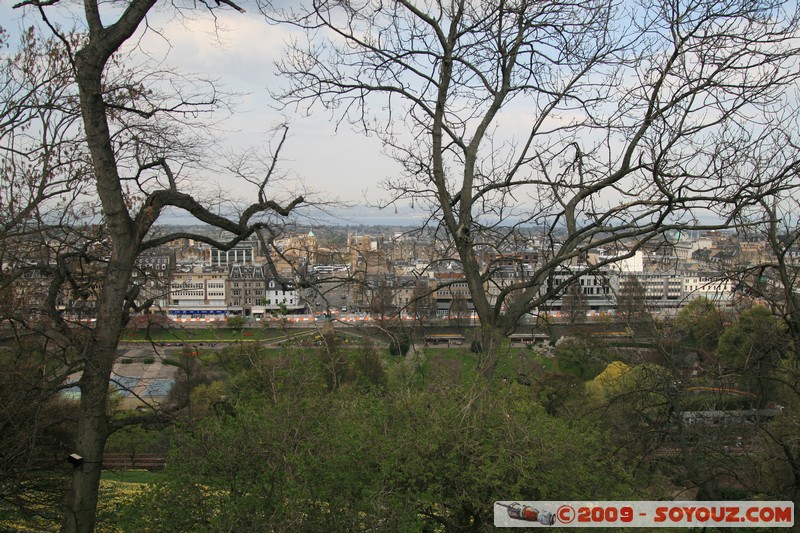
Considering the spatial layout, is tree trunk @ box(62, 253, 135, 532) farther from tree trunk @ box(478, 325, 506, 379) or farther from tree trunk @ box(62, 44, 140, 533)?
tree trunk @ box(478, 325, 506, 379)

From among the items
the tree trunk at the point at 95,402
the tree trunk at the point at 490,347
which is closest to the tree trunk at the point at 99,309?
the tree trunk at the point at 95,402

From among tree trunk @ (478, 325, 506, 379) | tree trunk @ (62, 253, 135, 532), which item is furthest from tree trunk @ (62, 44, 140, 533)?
tree trunk @ (478, 325, 506, 379)

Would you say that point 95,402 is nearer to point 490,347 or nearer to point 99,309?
point 99,309

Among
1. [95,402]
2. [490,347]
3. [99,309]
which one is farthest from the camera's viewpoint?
[490,347]

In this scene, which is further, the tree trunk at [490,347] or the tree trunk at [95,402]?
the tree trunk at [490,347]

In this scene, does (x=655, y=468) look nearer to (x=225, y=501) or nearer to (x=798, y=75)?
(x=798, y=75)

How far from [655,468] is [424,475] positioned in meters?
4.21

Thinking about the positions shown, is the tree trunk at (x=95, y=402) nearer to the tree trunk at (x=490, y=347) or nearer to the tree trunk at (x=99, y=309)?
the tree trunk at (x=99, y=309)

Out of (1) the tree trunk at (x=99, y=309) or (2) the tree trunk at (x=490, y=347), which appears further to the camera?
(2) the tree trunk at (x=490, y=347)

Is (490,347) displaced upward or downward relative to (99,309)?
downward

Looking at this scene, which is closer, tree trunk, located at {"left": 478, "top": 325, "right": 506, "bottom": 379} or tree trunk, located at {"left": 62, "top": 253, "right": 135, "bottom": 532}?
tree trunk, located at {"left": 62, "top": 253, "right": 135, "bottom": 532}

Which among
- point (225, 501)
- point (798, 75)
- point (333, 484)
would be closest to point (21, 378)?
point (225, 501)

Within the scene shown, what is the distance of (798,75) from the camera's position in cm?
357

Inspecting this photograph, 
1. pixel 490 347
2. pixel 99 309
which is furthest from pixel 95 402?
pixel 490 347
